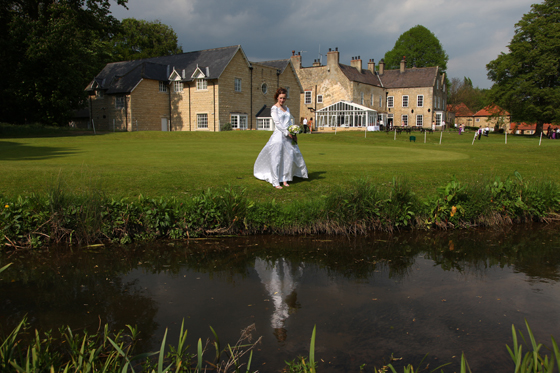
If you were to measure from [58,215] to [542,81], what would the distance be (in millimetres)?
56725

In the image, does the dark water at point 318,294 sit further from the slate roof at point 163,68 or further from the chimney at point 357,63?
the chimney at point 357,63

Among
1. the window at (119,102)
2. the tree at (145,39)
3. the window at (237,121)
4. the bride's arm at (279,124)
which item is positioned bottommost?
the bride's arm at (279,124)

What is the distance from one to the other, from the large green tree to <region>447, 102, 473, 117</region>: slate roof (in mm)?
18241

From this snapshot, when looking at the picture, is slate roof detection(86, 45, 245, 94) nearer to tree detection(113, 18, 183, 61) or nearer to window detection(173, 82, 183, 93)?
window detection(173, 82, 183, 93)

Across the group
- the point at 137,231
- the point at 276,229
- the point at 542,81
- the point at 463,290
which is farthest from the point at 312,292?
the point at 542,81

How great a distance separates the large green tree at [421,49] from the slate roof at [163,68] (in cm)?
4340

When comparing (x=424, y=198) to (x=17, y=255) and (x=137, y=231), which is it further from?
(x=17, y=255)

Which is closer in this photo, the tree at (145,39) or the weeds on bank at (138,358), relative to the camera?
the weeds on bank at (138,358)

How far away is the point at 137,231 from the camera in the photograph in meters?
7.49

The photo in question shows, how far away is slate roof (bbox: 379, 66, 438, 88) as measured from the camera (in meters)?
63.9

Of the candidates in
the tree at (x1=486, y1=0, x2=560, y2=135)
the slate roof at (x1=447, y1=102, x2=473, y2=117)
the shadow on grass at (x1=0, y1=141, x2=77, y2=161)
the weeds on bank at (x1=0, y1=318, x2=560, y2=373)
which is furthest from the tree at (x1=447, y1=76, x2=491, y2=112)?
the weeds on bank at (x1=0, y1=318, x2=560, y2=373)

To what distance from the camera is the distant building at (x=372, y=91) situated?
196 feet

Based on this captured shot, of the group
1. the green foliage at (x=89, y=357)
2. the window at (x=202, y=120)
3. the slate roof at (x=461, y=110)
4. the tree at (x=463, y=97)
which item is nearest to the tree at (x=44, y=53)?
the window at (x=202, y=120)

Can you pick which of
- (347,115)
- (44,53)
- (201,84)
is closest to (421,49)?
(347,115)
